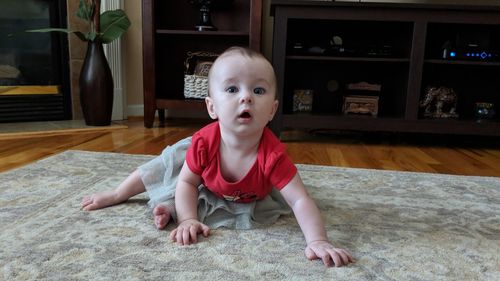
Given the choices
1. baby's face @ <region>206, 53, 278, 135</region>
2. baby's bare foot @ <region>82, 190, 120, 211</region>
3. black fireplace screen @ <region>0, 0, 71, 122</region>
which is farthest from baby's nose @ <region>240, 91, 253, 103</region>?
black fireplace screen @ <region>0, 0, 71, 122</region>

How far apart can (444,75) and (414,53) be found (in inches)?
17.7

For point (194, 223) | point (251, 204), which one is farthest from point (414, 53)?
point (194, 223)

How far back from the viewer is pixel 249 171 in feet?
2.60

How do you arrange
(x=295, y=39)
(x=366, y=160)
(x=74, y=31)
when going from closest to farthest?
(x=366, y=160) → (x=74, y=31) → (x=295, y=39)

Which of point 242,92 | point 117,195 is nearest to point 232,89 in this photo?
point 242,92

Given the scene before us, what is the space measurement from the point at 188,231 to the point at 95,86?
143 cm

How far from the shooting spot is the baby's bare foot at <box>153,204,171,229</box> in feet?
2.57

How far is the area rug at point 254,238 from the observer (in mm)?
636

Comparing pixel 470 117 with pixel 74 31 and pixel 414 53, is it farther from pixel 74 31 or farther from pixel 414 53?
pixel 74 31

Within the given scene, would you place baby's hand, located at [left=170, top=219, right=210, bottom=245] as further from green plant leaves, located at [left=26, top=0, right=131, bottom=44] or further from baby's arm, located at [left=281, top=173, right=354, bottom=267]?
green plant leaves, located at [left=26, top=0, right=131, bottom=44]

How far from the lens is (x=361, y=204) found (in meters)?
0.99

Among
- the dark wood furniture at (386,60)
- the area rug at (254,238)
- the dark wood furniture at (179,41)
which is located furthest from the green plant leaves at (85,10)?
the area rug at (254,238)

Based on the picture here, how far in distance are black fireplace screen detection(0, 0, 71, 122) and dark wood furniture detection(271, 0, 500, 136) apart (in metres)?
1.07

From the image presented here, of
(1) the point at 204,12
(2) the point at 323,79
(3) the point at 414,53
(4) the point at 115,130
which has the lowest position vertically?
(4) the point at 115,130
